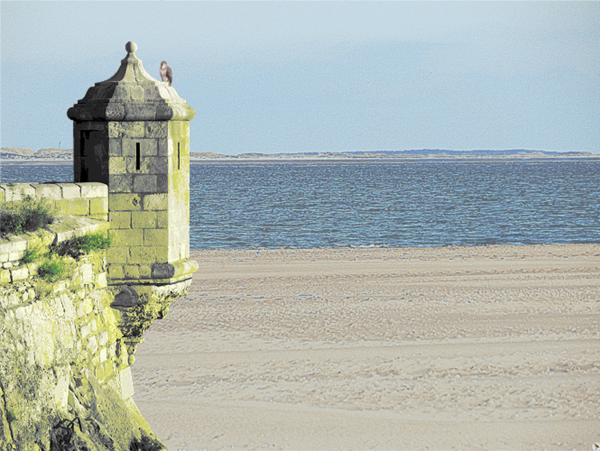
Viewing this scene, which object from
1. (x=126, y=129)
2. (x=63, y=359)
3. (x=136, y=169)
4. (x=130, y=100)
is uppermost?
(x=130, y=100)

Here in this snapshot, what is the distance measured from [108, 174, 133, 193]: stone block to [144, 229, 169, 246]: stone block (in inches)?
25.2

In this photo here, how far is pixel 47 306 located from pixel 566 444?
963cm

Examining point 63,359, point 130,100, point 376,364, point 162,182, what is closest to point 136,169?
point 162,182

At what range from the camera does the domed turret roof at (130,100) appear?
899cm

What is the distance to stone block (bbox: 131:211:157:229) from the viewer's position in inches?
365

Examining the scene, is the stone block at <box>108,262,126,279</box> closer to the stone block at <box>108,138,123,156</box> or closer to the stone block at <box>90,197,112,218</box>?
the stone block at <box>90,197,112,218</box>

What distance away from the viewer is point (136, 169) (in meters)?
9.16

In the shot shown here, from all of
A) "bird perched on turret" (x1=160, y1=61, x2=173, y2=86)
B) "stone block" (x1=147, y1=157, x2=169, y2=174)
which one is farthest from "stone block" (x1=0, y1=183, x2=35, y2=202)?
"bird perched on turret" (x1=160, y1=61, x2=173, y2=86)

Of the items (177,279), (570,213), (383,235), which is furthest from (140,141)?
(570,213)

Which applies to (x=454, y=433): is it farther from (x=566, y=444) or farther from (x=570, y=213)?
(x=570, y=213)

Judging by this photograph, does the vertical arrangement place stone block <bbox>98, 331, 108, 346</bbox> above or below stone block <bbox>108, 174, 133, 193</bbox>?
below

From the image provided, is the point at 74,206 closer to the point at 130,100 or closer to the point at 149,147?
the point at 149,147

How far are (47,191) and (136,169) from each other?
4.46 feet

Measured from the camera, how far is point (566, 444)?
12.2 m
